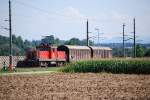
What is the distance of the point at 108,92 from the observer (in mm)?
18531

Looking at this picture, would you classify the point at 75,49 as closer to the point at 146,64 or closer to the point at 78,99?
the point at 146,64

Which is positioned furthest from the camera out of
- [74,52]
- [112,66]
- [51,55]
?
[74,52]

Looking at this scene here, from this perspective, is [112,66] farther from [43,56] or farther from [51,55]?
[51,55]

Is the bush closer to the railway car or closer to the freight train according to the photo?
the freight train

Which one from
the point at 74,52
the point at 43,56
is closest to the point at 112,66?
the point at 43,56

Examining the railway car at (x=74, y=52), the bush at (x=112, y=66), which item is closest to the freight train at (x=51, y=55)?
the railway car at (x=74, y=52)

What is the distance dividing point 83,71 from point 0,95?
22415mm

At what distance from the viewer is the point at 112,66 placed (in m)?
38.2

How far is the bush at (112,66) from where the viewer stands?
36275 millimetres

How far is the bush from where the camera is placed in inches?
1428

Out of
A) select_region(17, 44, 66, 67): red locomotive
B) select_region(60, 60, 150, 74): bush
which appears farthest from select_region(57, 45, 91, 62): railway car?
select_region(60, 60, 150, 74): bush

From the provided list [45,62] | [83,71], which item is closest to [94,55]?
[45,62]

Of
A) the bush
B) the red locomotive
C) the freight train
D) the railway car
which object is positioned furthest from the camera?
the railway car

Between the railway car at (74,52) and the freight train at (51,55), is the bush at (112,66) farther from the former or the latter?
the railway car at (74,52)
